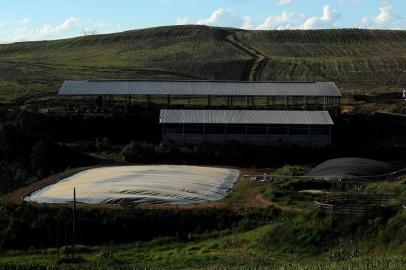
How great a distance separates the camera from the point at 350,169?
38.0 metres

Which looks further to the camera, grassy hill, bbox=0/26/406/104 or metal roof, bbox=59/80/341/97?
grassy hill, bbox=0/26/406/104

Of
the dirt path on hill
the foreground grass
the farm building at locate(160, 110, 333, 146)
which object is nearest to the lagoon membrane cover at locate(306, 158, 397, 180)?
the farm building at locate(160, 110, 333, 146)

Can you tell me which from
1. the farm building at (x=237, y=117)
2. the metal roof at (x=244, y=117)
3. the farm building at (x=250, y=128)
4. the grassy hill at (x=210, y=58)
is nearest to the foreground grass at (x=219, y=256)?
the farm building at (x=250, y=128)

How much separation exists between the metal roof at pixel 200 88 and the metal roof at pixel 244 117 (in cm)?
541

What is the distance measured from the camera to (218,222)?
29734 mm

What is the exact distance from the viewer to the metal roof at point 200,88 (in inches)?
2250

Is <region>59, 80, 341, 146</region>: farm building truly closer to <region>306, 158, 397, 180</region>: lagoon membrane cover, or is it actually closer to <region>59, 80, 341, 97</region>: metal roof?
<region>59, 80, 341, 97</region>: metal roof

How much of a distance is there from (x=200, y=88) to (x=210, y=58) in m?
43.5

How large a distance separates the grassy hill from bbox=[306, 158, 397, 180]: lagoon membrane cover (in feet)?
115

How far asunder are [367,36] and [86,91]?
78.3 m

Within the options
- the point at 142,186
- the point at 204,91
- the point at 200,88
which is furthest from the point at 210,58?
the point at 142,186

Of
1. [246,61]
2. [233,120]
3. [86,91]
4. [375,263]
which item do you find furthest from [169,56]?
[375,263]

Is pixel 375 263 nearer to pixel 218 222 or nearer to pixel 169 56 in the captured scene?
pixel 218 222

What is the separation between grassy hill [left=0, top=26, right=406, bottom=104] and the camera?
8619 centimetres
